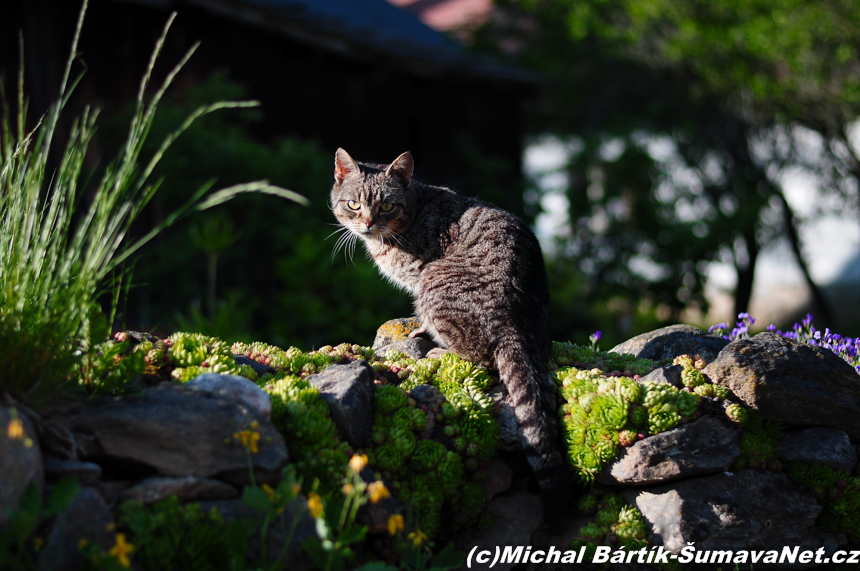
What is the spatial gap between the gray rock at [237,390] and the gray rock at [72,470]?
1.67 feet

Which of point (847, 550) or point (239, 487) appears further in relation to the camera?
point (847, 550)

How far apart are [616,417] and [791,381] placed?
906 mm

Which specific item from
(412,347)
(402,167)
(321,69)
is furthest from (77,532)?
(321,69)

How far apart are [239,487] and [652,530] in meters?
1.85

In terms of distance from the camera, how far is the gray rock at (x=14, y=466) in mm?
2217

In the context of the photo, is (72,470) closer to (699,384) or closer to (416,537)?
(416,537)

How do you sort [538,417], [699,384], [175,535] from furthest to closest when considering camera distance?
[699,384] → [538,417] → [175,535]

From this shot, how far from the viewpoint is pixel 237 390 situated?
285 cm

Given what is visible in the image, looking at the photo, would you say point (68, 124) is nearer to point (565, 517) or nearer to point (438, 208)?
point (438, 208)

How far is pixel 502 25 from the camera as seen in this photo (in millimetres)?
18297

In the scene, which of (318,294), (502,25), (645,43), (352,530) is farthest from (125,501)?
(502,25)

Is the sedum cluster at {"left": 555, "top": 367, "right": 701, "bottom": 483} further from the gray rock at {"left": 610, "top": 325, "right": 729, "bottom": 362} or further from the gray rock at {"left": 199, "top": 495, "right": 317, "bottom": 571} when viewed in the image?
the gray rock at {"left": 199, "top": 495, "right": 317, "bottom": 571}

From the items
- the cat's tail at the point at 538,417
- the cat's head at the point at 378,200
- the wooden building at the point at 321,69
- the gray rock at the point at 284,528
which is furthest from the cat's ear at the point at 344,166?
the wooden building at the point at 321,69

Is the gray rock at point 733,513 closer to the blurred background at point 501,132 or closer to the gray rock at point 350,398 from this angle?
the gray rock at point 350,398
